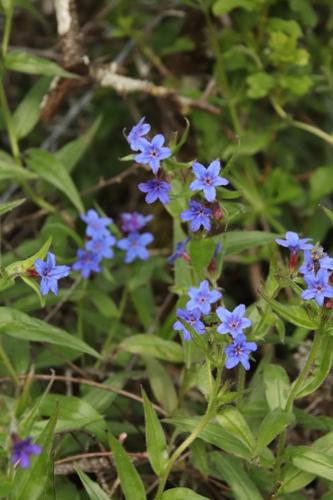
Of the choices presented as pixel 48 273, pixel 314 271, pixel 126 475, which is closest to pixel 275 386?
pixel 314 271

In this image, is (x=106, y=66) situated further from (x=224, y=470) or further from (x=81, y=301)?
(x=224, y=470)

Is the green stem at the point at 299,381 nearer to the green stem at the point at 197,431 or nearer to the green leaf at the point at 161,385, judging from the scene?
the green stem at the point at 197,431

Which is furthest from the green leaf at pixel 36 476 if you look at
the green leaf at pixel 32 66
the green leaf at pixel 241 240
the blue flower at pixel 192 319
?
the green leaf at pixel 32 66

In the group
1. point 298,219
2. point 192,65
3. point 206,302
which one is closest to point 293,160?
point 298,219

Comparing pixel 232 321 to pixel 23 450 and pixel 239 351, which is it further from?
pixel 23 450

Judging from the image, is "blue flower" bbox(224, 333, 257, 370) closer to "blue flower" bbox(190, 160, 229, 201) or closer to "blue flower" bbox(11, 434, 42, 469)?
"blue flower" bbox(190, 160, 229, 201)
